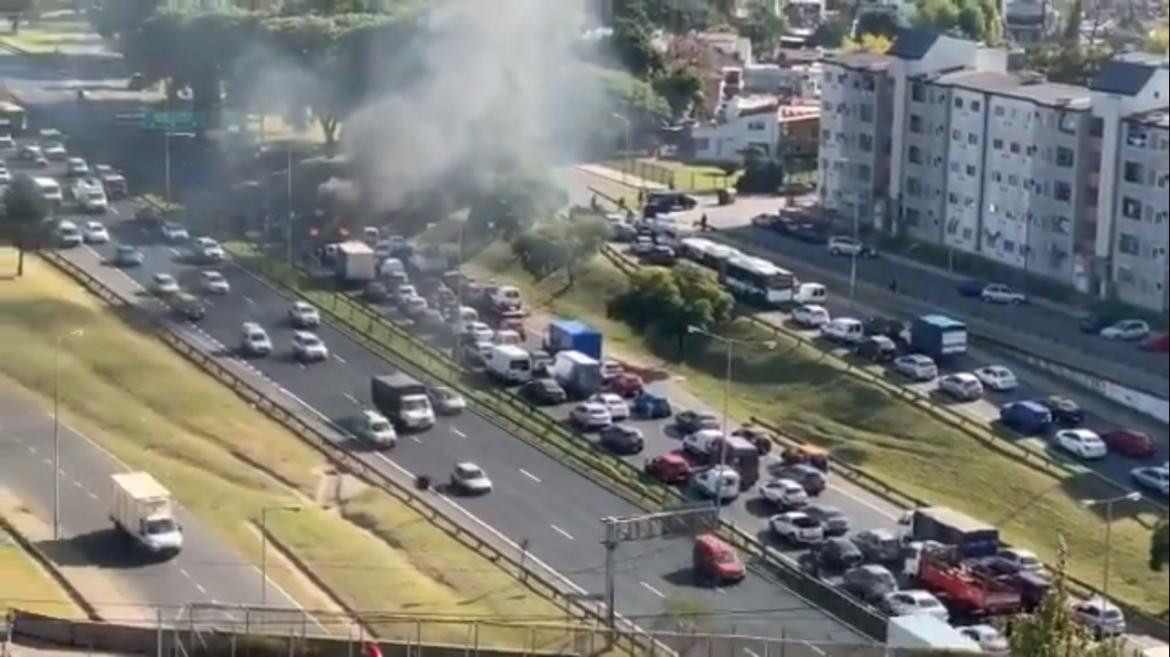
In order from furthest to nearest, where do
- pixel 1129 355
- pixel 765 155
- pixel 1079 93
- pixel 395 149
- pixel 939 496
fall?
pixel 765 155 < pixel 395 149 < pixel 1079 93 < pixel 939 496 < pixel 1129 355

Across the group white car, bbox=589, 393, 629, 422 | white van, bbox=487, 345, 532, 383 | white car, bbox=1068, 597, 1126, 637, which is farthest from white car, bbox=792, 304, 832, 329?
white car, bbox=1068, 597, 1126, 637

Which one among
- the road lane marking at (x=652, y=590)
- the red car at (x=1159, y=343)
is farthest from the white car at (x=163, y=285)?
the red car at (x=1159, y=343)

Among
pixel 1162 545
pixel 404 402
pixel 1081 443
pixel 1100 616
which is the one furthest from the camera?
pixel 404 402

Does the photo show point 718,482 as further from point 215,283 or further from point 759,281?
point 215,283

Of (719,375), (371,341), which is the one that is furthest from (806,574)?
(371,341)

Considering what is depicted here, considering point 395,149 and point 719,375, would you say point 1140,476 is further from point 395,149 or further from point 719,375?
point 395,149

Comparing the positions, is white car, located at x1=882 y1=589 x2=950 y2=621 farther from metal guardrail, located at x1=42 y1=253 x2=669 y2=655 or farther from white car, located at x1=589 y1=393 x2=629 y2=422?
white car, located at x1=589 y1=393 x2=629 y2=422

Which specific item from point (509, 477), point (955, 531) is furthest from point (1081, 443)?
point (509, 477)
